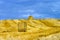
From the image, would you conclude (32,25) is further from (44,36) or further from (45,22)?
(44,36)

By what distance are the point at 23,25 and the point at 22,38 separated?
3.04 metres

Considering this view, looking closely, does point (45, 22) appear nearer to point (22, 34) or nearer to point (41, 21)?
point (41, 21)

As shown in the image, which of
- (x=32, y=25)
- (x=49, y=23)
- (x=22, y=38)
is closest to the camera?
(x=22, y=38)

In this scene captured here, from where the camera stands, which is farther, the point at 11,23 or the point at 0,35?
the point at 11,23

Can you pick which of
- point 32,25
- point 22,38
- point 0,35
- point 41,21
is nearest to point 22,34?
point 22,38

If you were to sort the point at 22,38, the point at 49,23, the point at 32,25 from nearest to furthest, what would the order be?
the point at 22,38 < the point at 32,25 < the point at 49,23

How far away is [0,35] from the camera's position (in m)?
16.9

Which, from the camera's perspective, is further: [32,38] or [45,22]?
[45,22]

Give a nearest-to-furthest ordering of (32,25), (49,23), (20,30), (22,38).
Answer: (22,38), (20,30), (32,25), (49,23)

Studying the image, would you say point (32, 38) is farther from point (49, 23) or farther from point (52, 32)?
point (49, 23)

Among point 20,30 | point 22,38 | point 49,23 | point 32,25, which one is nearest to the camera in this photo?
point 22,38

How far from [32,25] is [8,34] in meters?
9.55

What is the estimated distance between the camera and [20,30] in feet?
63.3

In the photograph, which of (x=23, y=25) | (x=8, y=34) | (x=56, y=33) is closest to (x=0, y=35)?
(x=8, y=34)
